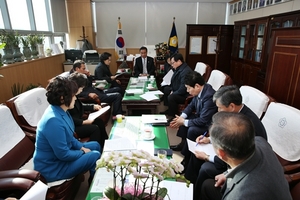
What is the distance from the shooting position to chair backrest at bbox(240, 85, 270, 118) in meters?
1.88

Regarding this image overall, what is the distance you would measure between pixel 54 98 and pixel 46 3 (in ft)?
13.5

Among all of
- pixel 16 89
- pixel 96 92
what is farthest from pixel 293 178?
pixel 16 89

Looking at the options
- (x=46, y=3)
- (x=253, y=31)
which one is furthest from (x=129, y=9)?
(x=253, y=31)

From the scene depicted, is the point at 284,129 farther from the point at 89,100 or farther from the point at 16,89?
the point at 16,89

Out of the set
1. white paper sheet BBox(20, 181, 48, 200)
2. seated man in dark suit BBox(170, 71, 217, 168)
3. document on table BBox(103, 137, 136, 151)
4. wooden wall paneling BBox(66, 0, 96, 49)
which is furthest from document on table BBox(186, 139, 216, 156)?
wooden wall paneling BBox(66, 0, 96, 49)

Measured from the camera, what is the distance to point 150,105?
2898 millimetres

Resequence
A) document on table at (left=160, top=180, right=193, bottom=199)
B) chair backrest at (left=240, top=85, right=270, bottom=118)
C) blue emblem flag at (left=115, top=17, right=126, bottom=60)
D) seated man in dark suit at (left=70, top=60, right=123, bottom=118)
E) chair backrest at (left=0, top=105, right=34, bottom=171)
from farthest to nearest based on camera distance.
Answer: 1. blue emblem flag at (left=115, top=17, right=126, bottom=60)
2. seated man in dark suit at (left=70, top=60, right=123, bottom=118)
3. chair backrest at (left=240, top=85, right=270, bottom=118)
4. chair backrest at (left=0, top=105, right=34, bottom=171)
5. document on table at (left=160, top=180, right=193, bottom=199)

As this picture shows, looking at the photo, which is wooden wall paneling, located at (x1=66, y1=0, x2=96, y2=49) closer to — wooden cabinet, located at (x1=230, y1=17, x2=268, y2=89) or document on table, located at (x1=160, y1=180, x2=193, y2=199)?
wooden cabinet, located at (x1=230, y1=17, x2=268, y2=89)

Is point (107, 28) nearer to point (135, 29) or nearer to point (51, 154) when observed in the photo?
point (135, 29)

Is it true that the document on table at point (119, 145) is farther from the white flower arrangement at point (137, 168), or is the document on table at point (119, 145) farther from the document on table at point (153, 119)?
the white flower arrangement at point (137, 168)

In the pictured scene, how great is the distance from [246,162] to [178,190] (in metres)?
0.46

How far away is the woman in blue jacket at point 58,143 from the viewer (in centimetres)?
140

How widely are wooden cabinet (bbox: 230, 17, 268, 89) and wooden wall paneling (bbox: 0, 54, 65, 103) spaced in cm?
411

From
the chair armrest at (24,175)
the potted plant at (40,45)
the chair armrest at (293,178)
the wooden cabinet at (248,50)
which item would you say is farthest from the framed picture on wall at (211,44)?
the chair armrest at (24,175)
